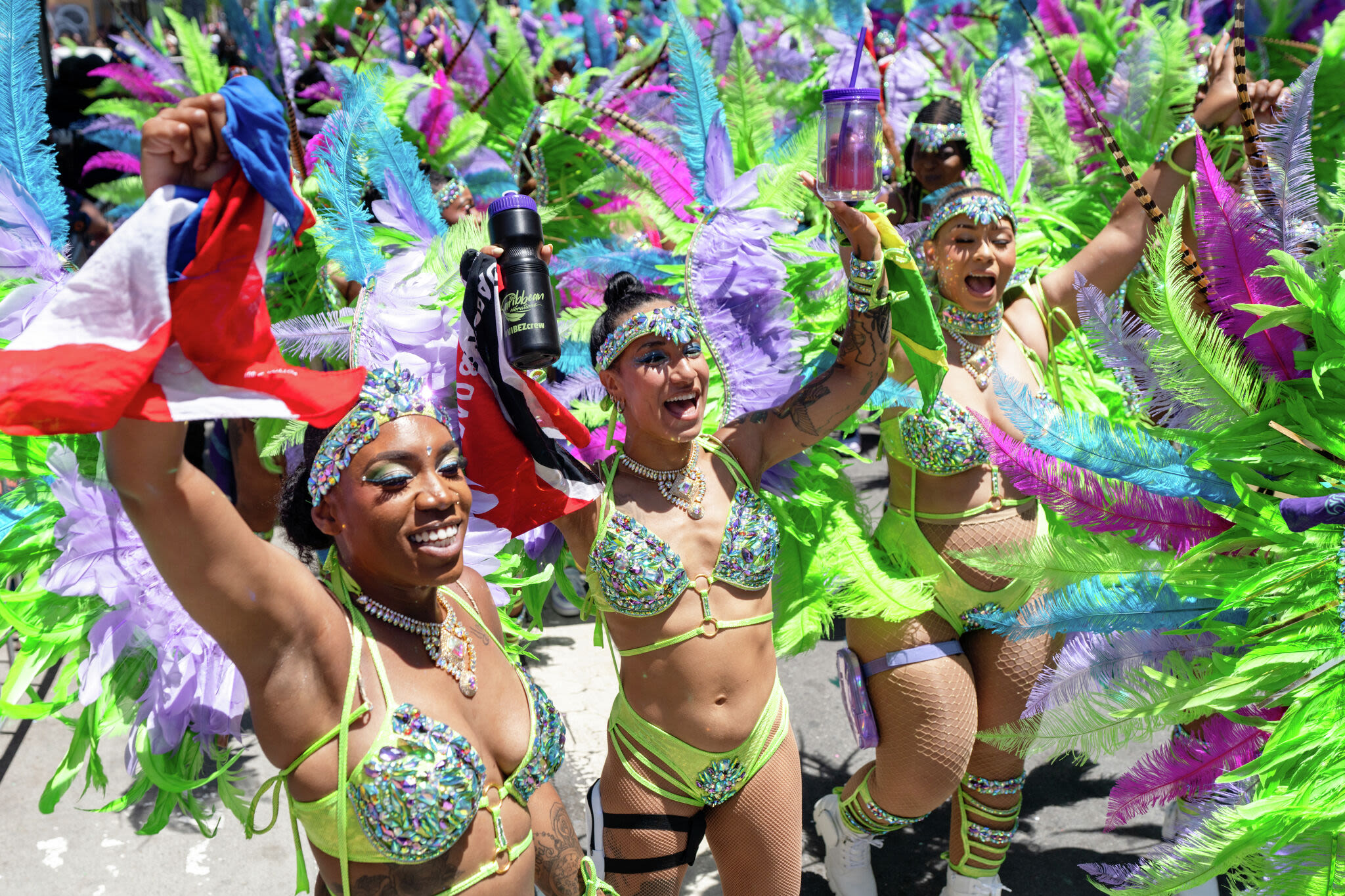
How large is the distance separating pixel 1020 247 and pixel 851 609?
4.82 feet

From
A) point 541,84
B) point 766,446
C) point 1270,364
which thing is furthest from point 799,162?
point 541,84

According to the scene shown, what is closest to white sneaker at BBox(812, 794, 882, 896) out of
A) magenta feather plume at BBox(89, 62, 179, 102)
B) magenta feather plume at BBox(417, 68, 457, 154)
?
magenta feather plume at BBox(417, 68, 457, 154)

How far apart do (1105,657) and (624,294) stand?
138cm

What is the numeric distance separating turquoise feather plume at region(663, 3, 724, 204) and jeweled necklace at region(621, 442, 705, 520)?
83 centimetres

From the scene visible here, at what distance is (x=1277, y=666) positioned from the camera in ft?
5.58

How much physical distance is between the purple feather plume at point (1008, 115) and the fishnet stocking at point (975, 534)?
1.27 metres

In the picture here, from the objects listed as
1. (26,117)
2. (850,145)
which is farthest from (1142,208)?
(26,117)

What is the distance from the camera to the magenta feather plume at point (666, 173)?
9.98ft

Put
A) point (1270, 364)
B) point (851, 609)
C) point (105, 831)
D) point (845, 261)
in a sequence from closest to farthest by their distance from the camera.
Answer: point (1270, 364)
point (845, 261)
point (851, 609)
point (105, 831)

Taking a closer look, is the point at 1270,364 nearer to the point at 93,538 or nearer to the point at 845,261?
the point at 845,261

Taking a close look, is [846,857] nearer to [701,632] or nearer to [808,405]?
[701,632]

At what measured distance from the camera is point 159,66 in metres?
5.05

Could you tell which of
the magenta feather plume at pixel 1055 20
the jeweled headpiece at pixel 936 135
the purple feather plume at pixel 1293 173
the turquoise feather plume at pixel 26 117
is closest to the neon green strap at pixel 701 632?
the purple feather plume at pixel 1293 173

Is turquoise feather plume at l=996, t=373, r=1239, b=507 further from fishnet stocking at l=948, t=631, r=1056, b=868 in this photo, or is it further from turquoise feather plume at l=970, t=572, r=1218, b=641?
fishnet stocking at l=948, t=631, r=1056, b=868
